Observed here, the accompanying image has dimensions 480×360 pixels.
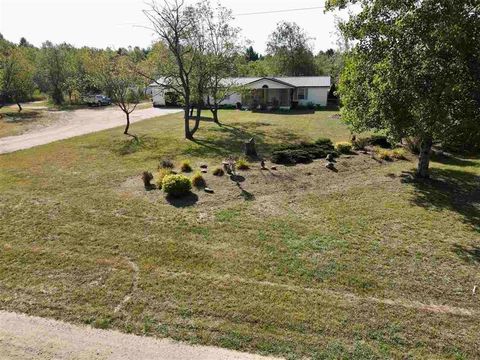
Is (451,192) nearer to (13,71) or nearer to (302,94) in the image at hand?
(302,94)

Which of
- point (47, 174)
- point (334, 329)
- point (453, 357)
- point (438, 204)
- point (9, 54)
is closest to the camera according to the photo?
point (453, 357)

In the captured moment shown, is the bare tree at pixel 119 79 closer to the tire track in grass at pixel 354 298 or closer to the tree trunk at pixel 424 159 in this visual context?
the tree trunk at pixel 424 159

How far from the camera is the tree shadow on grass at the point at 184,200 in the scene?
11648 millimetres

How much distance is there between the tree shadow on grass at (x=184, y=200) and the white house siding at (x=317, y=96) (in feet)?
105

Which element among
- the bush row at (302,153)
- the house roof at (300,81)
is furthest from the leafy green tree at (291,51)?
the bush row at (302,153)

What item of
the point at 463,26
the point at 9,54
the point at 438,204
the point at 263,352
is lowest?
the point at 263,352

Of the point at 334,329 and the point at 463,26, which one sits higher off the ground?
the point at 463,26

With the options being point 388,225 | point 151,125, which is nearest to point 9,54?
point 151,125

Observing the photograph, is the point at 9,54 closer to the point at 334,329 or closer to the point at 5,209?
the point at 5,209

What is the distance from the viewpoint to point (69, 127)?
28641mm

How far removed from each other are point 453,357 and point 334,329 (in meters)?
1.91

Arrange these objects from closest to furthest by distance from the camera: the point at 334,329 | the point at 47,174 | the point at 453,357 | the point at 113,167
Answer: the point at 453,357
the point at 334,329
the point at 47,174
the point at 113,167

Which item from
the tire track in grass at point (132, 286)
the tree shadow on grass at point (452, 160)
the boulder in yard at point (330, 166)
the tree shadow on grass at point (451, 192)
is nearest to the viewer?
the tire track in grass at point (132, 286)

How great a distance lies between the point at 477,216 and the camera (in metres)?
10.9
